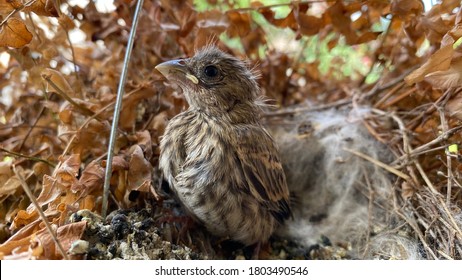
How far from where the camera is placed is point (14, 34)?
1295 millimetres

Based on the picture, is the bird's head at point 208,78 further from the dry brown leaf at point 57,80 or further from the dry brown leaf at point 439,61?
the dry brown leaf at point 439,61

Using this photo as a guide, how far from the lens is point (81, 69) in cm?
201

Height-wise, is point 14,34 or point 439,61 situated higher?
point 14,34

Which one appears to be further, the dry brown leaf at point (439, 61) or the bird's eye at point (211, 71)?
the bird's eye at point (211, 71)

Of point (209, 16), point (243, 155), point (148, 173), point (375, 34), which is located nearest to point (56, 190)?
point (148, 173)

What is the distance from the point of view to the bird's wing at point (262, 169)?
1643mm

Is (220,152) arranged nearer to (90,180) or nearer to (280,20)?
(90,180)

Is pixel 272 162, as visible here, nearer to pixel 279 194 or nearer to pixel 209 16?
pixel 279 194

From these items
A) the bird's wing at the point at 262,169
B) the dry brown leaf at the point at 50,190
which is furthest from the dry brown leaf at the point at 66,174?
the bird's wing at the point at 262,169

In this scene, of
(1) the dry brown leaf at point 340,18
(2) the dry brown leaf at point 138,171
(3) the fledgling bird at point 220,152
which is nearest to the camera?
(2) the dry brown leaf at point 138,171

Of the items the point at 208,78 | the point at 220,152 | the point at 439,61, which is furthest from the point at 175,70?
the point at 439,61

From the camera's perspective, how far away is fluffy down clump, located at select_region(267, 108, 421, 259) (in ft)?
6.02

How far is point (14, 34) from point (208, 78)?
0.71 m

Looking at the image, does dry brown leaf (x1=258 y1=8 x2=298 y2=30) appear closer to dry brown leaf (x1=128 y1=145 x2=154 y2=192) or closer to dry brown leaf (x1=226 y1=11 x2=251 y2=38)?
dry brown leaf (x1=226 y1=11 x2=251 y2=38)
